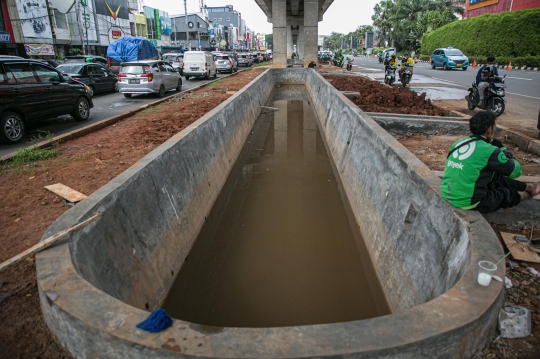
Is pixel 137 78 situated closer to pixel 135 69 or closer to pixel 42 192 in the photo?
pixel 135 69

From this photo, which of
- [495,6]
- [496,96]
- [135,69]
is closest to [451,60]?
[496,96]

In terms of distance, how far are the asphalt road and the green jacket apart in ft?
24.7

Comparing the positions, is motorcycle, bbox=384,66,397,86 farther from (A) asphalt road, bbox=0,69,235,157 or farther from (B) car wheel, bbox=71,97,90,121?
(B) car wheel, bbox=71,97,90,121

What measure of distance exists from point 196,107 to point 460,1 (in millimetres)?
64650

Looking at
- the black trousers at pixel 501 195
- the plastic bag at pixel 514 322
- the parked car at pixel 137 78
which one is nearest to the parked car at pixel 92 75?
the parked car at pixel 137 78

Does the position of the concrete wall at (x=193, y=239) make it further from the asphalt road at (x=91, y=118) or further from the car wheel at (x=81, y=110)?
the car wheel at (x=81, y=110)

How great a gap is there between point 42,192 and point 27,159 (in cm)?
187

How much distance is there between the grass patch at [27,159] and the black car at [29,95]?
147cm

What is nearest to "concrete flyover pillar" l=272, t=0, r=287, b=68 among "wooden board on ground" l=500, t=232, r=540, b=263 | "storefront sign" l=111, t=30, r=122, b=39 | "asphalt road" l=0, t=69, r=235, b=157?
"asphalt road" l=0, t=69, r=235, b=157

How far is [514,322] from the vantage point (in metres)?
2.36

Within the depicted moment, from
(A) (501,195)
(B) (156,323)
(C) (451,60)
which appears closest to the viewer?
(B) (156,323)

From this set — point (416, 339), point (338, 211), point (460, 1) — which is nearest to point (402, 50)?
point (460, 1)

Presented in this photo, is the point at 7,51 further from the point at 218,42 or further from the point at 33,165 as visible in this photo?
the point at 218,42

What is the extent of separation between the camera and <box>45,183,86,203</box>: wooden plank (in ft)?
15.2
